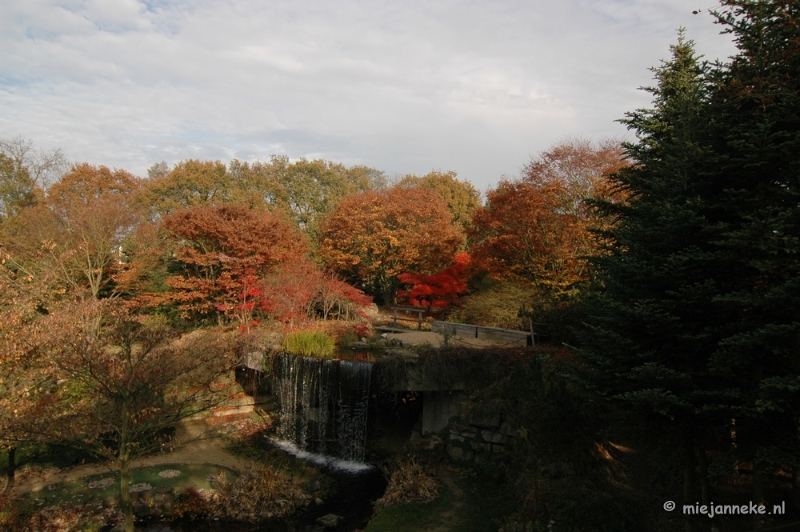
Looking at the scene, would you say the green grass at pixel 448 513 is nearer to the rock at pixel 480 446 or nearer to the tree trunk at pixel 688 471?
the rock at pixel 480 446

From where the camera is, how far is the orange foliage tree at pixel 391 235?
2167 cm

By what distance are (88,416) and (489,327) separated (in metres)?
10.1

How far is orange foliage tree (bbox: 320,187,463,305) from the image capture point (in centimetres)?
2167

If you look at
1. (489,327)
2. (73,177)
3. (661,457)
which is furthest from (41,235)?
(661,457)

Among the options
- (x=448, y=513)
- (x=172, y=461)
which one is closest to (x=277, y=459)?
(x=172, y=461)

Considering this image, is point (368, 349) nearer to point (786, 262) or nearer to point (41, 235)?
point (786, 262)

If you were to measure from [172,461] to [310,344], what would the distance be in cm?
453

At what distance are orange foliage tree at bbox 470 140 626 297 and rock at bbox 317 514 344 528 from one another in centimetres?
928

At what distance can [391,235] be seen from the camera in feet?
70.9

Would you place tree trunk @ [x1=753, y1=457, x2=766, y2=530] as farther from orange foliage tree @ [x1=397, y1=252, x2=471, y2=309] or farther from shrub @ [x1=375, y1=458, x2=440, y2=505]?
orange foliage tree @ [x1=397, y1=252, x2=471, y2=309]

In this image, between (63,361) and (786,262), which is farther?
(63,361)

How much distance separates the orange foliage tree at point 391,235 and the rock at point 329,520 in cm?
1291

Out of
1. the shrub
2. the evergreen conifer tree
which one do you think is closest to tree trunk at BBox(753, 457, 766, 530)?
the evergreen conifer tree

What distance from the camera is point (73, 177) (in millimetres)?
27562
